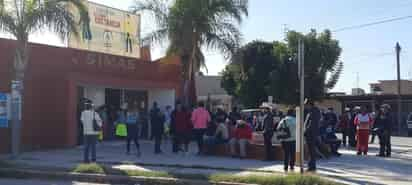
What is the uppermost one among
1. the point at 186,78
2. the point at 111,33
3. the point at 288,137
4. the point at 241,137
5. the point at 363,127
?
the point at 111,33

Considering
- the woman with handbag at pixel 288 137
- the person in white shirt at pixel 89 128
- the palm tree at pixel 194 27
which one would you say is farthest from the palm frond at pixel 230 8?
the woman with handbag at pixel 288 137

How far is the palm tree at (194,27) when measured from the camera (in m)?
26.3

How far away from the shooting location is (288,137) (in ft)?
47.0

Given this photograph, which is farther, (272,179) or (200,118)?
(200,118)

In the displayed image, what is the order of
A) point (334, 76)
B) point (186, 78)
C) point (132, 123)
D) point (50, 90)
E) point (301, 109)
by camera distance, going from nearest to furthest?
point (301, 109)
point (132, 123)
point (50, 90)
point (186, 78)
point (334, 76)

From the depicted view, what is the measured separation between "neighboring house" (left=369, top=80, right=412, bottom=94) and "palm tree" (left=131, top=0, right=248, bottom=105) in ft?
129

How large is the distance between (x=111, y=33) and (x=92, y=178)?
1456cm

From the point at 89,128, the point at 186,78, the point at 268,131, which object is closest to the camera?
the point at 89,128

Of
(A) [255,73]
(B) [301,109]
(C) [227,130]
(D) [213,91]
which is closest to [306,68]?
(A) [255,73]

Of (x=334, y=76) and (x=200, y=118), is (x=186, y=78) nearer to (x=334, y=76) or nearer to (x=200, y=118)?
(x=200, y=118)

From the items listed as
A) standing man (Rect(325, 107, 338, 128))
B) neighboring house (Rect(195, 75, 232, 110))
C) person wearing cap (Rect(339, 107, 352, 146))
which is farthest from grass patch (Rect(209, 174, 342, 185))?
neighboring house (Rect(195, 75, 232, 110))

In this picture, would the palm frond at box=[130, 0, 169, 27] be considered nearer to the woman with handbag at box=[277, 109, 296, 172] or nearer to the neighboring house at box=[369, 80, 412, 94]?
the woman with handbag at box=[277, 109, 296, 172]

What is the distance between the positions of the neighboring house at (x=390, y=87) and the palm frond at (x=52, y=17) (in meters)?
49.6

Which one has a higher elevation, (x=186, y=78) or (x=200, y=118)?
(x=186, y=78)
